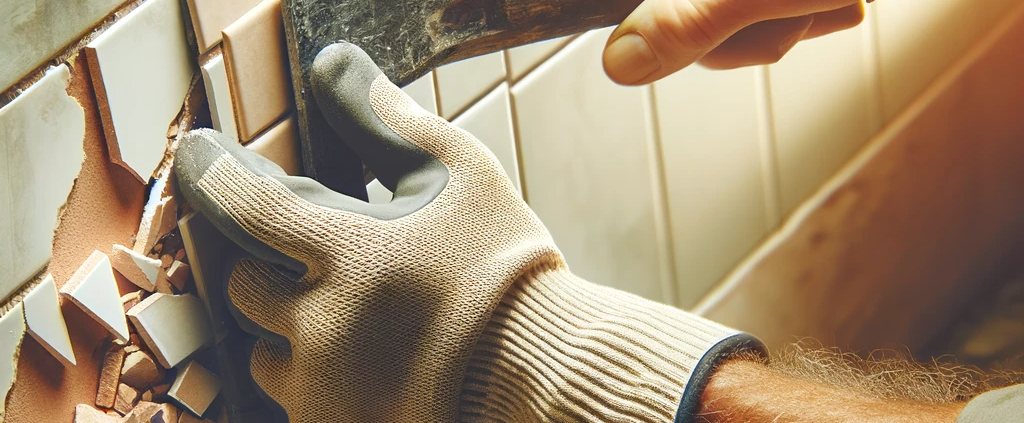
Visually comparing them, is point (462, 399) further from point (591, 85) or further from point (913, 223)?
point (913, 223)

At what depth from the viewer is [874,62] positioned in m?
1.70

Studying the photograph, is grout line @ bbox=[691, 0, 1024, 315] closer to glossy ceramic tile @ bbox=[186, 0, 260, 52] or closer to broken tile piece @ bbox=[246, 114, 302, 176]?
broken tile piece @ bbox=[246, 114, 302, 176]

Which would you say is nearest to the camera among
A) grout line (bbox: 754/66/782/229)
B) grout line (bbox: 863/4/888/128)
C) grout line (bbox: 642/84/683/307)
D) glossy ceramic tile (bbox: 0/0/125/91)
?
glossy ceramic tile (bbox: 0/0/125/91)

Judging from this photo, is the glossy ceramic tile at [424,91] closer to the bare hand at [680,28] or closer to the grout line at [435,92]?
the grout line at [435,92]

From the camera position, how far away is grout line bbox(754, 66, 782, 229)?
5.01 ft

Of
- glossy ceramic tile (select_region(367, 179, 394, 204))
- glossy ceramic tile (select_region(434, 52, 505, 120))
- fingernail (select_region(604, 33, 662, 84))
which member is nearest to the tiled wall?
glossy ceramic tile (select_region(434, 52, 505, 120))

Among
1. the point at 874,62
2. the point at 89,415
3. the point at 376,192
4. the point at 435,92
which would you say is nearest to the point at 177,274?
the point at 89,415

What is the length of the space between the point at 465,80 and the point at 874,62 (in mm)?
977

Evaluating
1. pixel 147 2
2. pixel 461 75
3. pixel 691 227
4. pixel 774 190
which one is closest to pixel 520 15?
pixel 461 75

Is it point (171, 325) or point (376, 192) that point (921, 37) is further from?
point (171, 325)

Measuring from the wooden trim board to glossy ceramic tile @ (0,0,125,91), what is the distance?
1.13m

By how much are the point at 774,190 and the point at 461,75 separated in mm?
787

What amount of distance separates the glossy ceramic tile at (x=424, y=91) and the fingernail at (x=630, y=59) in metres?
0.22

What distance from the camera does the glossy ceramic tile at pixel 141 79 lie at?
30.1 inches
